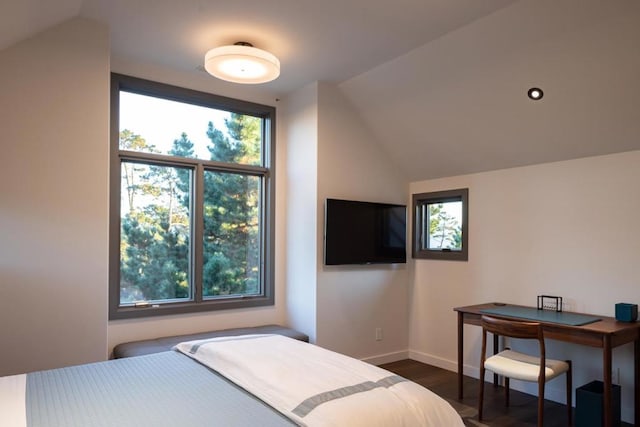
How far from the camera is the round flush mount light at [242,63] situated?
9.18 feet

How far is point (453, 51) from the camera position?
3.18m

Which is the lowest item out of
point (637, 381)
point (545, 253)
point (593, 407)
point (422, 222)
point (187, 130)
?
point (593, 407)

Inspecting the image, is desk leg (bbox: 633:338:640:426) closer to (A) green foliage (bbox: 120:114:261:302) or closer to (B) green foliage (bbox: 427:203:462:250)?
(B) green foliage (bbox: 427:203:462:250)

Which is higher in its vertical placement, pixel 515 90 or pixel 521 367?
pixel 515 90

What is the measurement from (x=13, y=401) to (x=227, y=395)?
2.56 feet

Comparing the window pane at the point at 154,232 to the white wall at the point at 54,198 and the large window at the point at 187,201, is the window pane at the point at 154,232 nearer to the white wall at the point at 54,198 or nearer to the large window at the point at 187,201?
the large window at the point at 187,201

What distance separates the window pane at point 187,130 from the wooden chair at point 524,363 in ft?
8.66

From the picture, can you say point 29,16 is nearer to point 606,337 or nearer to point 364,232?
point 364,232

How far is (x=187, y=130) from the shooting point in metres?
3.92

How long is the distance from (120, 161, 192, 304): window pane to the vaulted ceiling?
0.98m

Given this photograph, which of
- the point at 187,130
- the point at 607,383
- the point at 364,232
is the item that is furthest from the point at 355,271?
the point at 607,383

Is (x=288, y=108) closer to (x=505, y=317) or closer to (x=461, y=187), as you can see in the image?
(x=461, y=187)

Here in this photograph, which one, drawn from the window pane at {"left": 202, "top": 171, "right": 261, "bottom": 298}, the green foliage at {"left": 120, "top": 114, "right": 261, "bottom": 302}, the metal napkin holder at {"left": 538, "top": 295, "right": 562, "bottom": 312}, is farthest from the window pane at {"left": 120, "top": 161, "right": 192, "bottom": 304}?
the metal napkin holder at {"left": 538, "top": 295, "right": 562, "bottom": 312}

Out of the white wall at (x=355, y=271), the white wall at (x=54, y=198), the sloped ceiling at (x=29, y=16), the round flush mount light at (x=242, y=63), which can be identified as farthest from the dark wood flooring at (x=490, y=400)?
the sloped ceiling at (x=29, y=16)
